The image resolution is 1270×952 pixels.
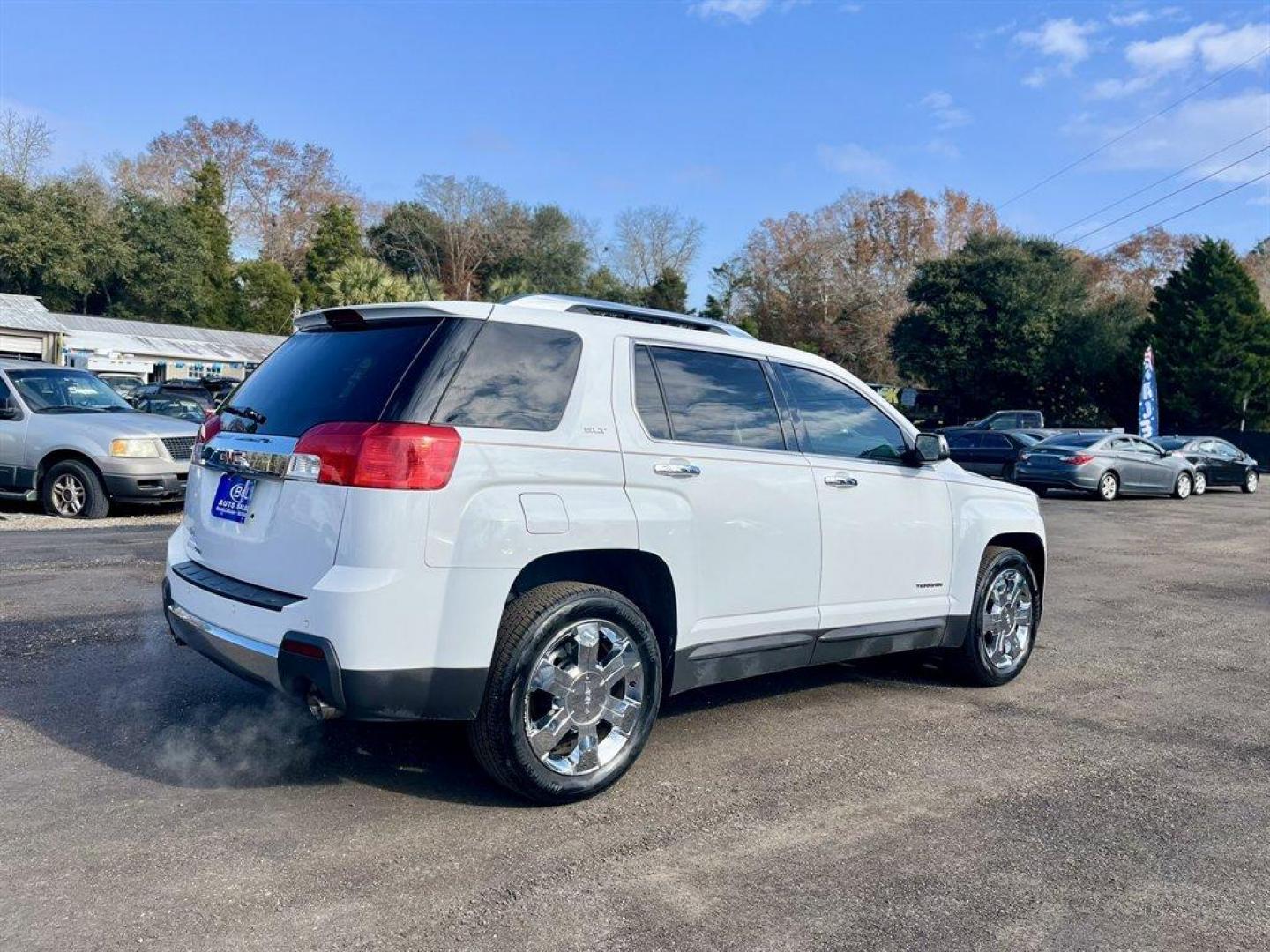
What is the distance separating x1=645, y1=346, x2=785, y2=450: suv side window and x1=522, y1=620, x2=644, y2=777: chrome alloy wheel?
2.99 feet

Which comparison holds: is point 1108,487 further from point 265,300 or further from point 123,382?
point 265,300

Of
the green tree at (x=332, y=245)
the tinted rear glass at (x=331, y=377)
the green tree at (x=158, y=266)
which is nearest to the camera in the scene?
the tinted rear glass at (x=331, y=377)

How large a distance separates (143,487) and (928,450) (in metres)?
9.36

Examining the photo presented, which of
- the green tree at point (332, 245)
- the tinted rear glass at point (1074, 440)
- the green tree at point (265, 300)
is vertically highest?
the green tree at point (332, 245)

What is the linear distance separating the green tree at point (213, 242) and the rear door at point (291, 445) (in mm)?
60199

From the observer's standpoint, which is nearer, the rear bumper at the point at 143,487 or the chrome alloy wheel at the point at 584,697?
the chrome alloy wheel at the point at 584,697

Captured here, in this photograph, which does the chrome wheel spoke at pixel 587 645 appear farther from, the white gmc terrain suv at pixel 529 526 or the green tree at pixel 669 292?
the green tree at pixel 669 292

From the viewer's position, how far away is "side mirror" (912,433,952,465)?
5.34m

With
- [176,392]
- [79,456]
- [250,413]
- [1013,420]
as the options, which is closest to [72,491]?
[79,456]

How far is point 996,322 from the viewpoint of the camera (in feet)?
141

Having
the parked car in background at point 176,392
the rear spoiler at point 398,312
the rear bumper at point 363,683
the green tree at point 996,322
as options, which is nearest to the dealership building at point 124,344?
the parked car in background at point 176,392

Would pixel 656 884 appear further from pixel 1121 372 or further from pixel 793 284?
pixel 793 284

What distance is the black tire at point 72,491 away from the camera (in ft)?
37.7

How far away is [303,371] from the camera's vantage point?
4.15m
